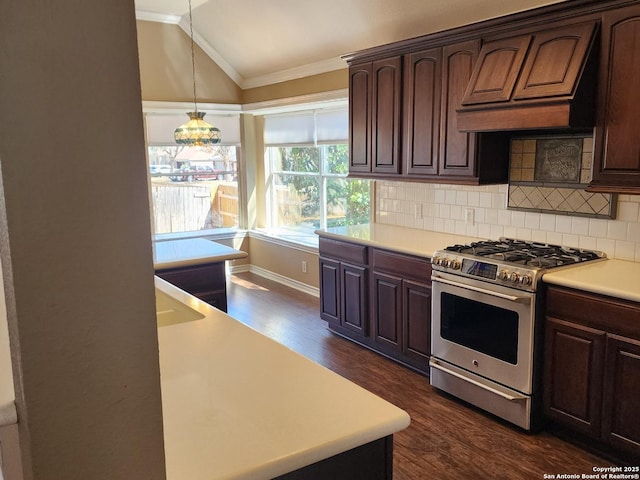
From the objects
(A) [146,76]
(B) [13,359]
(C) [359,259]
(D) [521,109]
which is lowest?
(C) [359,259]

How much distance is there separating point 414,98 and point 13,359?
11.9ft

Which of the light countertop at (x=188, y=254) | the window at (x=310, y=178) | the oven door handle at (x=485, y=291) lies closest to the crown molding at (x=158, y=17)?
the window at (x=310, y=178)

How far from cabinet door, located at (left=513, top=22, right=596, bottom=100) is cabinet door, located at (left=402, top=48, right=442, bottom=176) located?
0.78 meters

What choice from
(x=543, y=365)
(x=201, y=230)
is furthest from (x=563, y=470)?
(x=201, y=230)

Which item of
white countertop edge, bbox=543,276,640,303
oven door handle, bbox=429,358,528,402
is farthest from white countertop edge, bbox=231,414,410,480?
oven door handle, bbox=429,358,528,402

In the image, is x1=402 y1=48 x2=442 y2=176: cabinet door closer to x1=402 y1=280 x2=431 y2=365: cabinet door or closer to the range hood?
the range hood

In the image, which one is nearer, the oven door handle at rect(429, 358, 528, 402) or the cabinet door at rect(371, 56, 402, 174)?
the oven door handle at rect(429, 358, 528, 402)

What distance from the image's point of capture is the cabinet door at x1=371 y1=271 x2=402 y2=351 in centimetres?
392

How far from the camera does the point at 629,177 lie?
9.04ft

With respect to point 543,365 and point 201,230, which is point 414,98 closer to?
point 543,365

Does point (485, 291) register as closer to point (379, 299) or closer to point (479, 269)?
point (479, 269)

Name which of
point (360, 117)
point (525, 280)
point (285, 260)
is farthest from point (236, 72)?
point (525, 280)

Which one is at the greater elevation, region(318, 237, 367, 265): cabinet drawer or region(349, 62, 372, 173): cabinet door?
region(349, 62, 372, 173): cabinet door

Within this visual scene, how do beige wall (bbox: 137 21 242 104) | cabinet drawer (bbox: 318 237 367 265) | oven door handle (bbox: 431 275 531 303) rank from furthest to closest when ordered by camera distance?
beige wall (bbox: 137 21 242 104) < cabinet drawer (bbox: 318 237 367 265) < oven door handle (bbox: 431 275 531 303)
